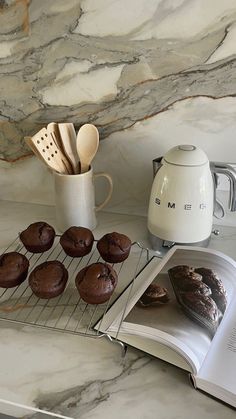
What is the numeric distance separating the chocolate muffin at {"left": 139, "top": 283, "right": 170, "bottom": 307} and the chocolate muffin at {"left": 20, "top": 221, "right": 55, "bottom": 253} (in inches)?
9.7

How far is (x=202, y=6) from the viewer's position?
89cm

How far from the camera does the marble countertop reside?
63 cm

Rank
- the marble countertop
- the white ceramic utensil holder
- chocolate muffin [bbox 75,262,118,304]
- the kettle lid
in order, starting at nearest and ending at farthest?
the marble countertop, chocolate muffin [bbox 75,262,118,304], the kettle lid, the white ceramic utensil holder

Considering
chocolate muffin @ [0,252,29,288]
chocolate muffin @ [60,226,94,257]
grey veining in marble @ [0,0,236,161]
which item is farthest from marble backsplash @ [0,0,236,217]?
chocolate muffin @ [0,252,29,288]

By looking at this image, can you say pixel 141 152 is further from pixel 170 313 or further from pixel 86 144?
pixel 170 313

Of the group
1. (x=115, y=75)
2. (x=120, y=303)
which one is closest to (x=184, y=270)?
(x=120, y=303)

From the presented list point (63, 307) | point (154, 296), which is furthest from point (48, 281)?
point (154, 296)

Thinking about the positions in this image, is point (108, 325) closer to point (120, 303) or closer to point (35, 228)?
point (120, 303)

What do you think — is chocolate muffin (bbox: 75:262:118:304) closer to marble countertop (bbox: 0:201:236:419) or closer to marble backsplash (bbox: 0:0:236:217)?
marble countertop (bbox: 0:201:236:419)

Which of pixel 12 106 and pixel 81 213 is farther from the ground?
pixel 12 106

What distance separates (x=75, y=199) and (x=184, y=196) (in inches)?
9.7

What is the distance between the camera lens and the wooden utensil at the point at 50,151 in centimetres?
96

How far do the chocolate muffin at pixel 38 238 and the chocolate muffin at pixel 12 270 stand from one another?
0.08 m

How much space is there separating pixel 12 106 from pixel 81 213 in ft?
1.04
